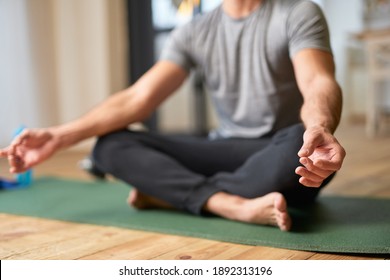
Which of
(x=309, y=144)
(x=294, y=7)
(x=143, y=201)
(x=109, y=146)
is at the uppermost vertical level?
(x=294, y=7)

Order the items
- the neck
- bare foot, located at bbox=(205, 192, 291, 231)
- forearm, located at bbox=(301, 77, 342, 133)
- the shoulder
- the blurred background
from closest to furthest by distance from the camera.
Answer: forearm, located at bbox=(301, 77, 342, 133)
bare foot, located at bbox=(205, 192, 291, 231)
the shoulder
the neck
the blurred background

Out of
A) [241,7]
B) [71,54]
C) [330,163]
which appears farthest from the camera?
[71,54]

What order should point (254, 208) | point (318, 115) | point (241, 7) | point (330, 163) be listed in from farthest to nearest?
point (241, 7) < point (254, 208) < point (318, 115) < point (330, 163)

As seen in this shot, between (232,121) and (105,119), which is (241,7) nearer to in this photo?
(232,121)

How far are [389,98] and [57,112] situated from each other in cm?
340

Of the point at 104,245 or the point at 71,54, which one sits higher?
the point at 71,54

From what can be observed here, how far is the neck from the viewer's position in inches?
46.3

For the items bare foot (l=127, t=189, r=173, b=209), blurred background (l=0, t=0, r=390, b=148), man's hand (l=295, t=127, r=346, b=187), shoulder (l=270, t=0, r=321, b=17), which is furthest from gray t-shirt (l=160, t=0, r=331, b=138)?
blurred background (l=0, t=0, r=390, b=148)

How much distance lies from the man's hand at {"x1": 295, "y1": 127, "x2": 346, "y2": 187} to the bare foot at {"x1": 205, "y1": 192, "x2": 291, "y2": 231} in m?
0.21

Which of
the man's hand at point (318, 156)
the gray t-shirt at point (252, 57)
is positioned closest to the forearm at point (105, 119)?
the gray t-shirt at point (252, 57)

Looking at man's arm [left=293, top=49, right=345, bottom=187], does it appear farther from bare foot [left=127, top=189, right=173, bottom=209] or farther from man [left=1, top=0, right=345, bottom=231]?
bare foot [left=127, top=189, right=173, bottom=209]

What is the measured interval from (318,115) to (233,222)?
12.6 inches

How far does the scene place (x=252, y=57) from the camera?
3.83 ft

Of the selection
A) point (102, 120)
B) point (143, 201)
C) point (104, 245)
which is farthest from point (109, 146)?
point (104, 245)
